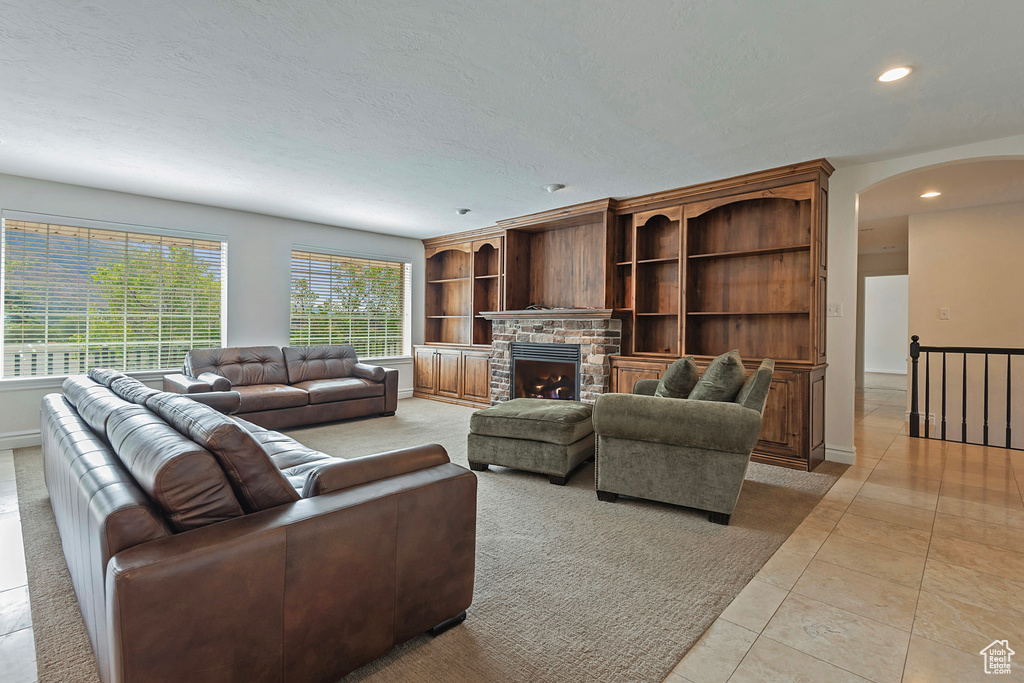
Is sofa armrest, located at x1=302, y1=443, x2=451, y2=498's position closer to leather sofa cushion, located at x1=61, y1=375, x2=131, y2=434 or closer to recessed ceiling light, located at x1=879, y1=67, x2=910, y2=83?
leather sofa cushion, located at x1=61, y1=375, x2=131, y2=434

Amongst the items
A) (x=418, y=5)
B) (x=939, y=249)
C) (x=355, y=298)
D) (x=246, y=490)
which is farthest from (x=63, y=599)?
(x=939, y=249)

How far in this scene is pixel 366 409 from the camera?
5625mm

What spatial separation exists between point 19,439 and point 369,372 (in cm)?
309

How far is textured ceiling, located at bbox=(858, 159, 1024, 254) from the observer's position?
4.25m

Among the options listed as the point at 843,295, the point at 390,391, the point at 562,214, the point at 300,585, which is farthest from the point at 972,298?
the point at 300,585

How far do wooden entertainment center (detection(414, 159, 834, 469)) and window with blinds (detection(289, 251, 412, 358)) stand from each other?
4.78 ft

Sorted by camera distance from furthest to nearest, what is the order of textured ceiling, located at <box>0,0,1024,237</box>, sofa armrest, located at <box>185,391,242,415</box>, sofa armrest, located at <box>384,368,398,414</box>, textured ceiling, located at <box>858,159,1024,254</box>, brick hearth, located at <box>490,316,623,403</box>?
sofa armrest, located at <box>384,368,398,414</box>
brick hearth, located at <box>490,316,623,403</box>
textured ceiling, located at <box>858,159,1024,254</box>
sofa armrest, located at <box>185,391,242,415</box>
textured ceiling, located at <box>0,0,1024,237</box>

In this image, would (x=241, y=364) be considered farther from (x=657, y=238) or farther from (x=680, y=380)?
(x=657, y=238)

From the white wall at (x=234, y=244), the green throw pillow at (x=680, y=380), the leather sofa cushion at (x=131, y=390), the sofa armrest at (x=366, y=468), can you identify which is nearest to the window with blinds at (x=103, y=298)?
the white wall at (x=234, y=244)

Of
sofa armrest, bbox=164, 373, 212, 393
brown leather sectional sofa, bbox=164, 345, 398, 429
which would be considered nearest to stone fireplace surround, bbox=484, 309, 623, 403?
brown leather sectional sofa, bbox=164, 345, 398, 429

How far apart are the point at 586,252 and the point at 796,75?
3.29m

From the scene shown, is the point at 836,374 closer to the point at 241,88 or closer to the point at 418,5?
the point at 418,5

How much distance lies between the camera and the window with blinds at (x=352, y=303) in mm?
6262

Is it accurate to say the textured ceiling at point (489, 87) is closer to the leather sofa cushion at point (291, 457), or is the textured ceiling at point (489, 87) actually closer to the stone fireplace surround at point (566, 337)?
the stone fireplace surround at point (566, 337)
